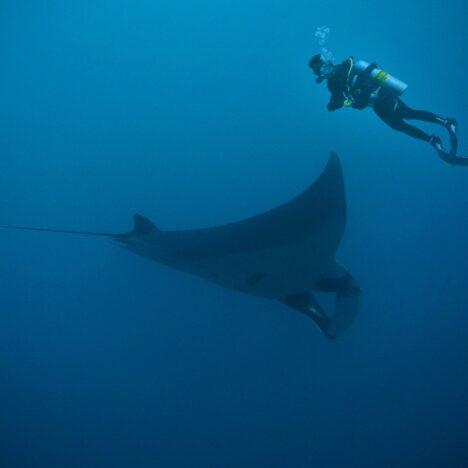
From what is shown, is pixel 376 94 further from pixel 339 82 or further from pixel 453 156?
pixel 453 156

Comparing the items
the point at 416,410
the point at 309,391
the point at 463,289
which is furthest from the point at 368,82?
the point at 416,410

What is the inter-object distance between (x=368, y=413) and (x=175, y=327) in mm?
6229

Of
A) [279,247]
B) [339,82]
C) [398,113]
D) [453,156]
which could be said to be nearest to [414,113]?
[398,113]

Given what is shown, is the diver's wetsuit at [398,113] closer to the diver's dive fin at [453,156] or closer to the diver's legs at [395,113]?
the diver's legs at [395,113]

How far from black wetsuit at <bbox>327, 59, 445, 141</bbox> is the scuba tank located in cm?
5

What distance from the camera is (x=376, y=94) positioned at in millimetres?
3830

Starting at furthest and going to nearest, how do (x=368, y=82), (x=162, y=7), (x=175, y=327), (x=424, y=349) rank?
(x=162, y=7), (x=424, y=349), (x=175, y=327), (x=368, y=82)

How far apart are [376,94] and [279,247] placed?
7.14 ft

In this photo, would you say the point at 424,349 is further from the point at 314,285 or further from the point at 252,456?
the point at 314,285

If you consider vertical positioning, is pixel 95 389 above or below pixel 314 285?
below

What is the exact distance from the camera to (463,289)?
11234mm

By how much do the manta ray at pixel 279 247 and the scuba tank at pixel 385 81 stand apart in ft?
4.93

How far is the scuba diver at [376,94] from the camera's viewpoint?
11.9 feet

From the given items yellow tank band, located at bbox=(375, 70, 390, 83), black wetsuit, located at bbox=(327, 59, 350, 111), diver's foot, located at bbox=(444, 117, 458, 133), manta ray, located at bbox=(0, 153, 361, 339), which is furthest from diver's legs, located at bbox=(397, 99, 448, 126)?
manta ray, located at bbox=(0, 153, 361, 339)
